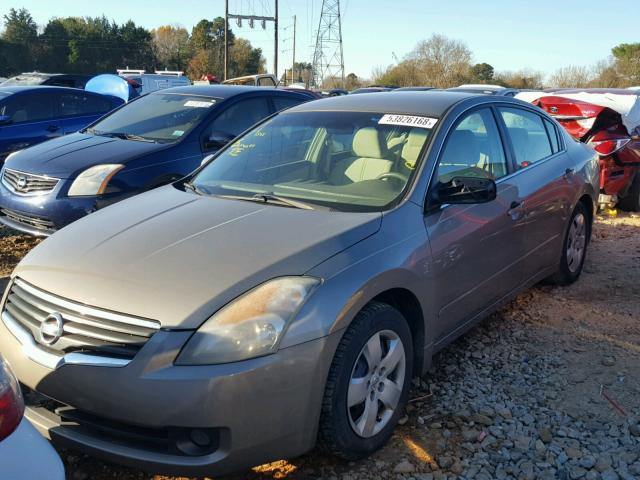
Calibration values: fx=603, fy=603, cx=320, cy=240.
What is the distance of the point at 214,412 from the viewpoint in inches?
87.0

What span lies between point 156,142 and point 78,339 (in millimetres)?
3986

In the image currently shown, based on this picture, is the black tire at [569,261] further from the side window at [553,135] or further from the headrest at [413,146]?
the headrest at [413,146]

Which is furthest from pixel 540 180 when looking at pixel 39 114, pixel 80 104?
pixel 80 104

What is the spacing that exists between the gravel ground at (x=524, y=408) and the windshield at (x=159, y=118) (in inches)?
146

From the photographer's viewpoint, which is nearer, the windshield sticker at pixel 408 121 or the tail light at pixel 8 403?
the tail light at pixel 8 403

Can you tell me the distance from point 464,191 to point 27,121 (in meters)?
7.37

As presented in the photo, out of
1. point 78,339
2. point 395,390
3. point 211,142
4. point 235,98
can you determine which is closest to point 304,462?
point 395,390

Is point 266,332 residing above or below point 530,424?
above

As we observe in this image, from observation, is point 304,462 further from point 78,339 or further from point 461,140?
point 461,140

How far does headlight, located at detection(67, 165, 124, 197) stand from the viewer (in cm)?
538

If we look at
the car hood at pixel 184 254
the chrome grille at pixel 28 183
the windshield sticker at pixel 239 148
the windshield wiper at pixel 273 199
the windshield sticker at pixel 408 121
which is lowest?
the chrome grille at pixel 28 183

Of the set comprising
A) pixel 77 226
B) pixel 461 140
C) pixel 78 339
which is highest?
pixel 461 140

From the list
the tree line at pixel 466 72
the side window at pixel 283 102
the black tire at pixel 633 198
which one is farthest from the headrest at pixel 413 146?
the tree line at pixel 466 72

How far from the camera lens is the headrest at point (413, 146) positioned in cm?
334
